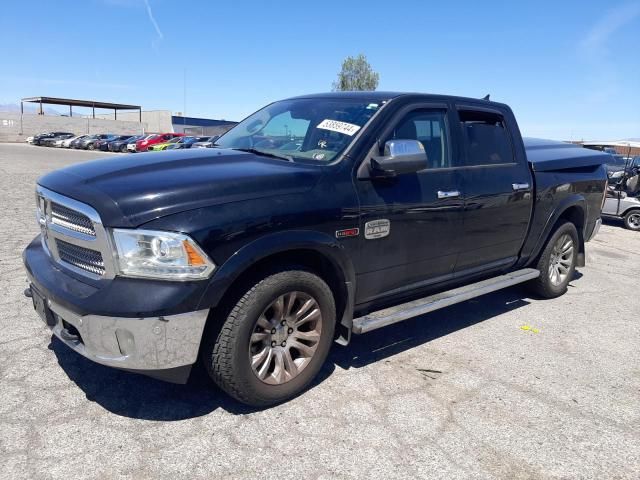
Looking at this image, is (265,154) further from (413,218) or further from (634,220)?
(634,220)

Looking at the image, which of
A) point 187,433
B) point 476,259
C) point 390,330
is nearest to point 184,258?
point 187,433

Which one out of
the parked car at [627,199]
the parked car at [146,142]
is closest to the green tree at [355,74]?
the parked car at [146,142]

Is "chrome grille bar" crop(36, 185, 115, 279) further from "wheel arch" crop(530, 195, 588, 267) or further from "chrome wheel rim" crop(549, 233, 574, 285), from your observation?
"chrome wheel rim" crop(549, 233, 574, 285)

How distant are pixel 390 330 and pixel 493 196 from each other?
4.79ft

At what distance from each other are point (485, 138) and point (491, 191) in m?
0.53

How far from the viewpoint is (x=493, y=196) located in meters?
4.18

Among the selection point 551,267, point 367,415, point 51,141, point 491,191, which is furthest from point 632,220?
point 51,141

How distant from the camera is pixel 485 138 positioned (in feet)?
14.4

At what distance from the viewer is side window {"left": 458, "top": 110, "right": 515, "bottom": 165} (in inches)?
163

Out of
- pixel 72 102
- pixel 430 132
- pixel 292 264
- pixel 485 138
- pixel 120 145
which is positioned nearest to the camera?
pixel 292 264

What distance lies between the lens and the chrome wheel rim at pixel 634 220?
1154 centimetres

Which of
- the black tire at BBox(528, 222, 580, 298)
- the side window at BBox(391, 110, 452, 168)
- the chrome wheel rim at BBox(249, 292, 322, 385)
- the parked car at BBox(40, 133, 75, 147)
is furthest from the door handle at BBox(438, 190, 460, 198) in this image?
the parked car at BBox(40, 133, 75, 147)

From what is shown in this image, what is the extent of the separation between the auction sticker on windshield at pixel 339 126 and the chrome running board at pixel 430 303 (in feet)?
4.22

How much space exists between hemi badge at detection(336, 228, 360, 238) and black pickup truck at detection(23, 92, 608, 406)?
0.01 meters
